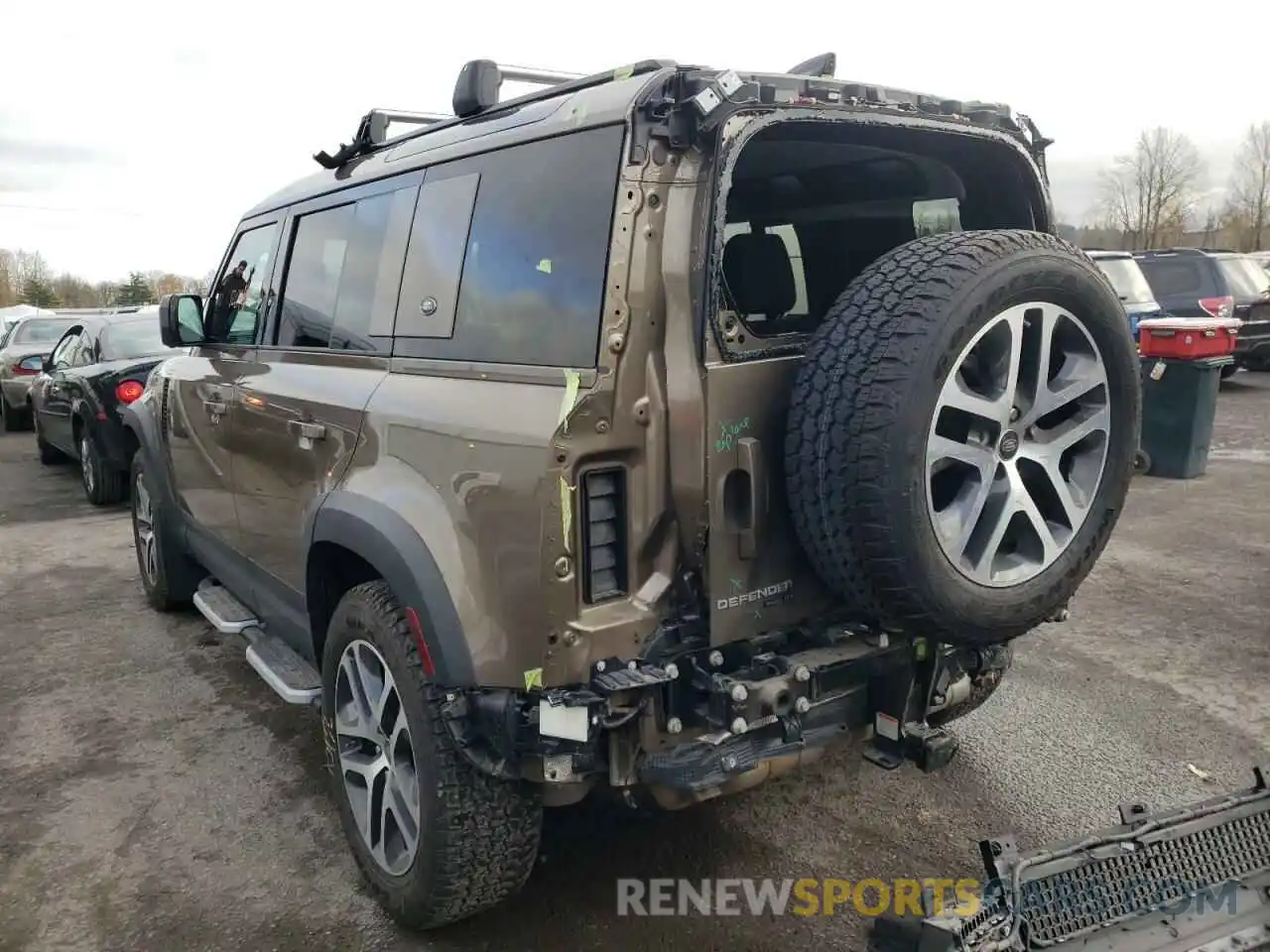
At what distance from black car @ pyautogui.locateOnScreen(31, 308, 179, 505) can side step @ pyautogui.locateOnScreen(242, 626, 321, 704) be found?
4.76 meters

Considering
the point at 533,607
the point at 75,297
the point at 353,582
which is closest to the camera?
the point at 533,607

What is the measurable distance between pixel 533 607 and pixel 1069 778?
2370 mm

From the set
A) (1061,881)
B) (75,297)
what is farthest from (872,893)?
(75,297)

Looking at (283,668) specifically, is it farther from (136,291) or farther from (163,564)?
(136,291)

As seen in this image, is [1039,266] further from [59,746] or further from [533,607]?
[59,746]

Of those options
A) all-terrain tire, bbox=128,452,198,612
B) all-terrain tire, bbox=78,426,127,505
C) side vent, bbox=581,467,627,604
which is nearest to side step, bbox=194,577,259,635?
all-terrain tire, bbox=128,452,198,612

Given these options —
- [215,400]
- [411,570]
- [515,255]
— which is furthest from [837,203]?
[215,400]

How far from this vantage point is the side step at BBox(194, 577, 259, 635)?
152 inches

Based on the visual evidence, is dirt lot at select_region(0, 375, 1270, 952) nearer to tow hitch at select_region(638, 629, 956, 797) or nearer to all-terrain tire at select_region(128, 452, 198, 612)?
all-terrain tire at select_region(128, 452, 198, 612)

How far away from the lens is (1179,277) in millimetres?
13555

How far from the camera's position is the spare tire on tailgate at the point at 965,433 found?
2098 mm

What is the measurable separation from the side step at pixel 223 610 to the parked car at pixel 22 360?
1131cm

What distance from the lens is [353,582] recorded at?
10.0ft

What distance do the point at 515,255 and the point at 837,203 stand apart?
1187 millimetres
